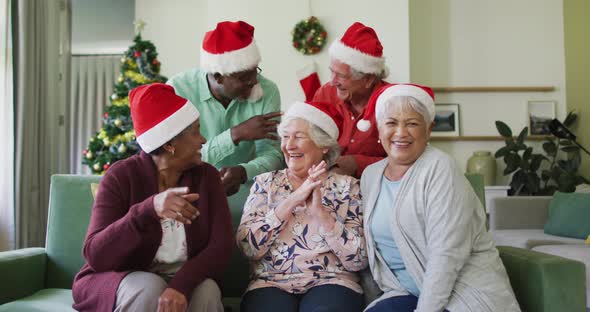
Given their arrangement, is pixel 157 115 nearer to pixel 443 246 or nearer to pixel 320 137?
pixel 320 137

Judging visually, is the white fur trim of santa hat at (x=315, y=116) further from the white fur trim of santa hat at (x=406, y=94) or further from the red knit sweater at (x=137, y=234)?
the red knit sweater at (x=137, y=234)

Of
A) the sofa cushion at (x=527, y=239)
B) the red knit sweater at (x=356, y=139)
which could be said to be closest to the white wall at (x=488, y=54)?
the sofa cushion at (x=527, y=239)

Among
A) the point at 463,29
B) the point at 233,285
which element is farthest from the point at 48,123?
the point at 463,29

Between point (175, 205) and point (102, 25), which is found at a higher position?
point (102, 25)

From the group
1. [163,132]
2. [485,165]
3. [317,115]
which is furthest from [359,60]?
[485,165]

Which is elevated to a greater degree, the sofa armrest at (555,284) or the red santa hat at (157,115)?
the red santa hat at (157,115)

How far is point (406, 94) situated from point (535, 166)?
13.0 ft

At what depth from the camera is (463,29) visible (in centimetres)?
580

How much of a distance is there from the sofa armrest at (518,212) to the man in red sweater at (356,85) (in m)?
2.33

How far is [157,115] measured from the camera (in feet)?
6.17

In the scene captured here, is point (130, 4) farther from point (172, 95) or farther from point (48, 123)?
point (172, 95)

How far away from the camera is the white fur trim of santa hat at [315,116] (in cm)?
216

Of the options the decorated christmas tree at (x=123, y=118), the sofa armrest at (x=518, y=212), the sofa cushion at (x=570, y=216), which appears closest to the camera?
the sofa cushion at (x=570, y=216)

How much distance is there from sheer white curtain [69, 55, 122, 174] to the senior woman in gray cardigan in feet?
21.5
